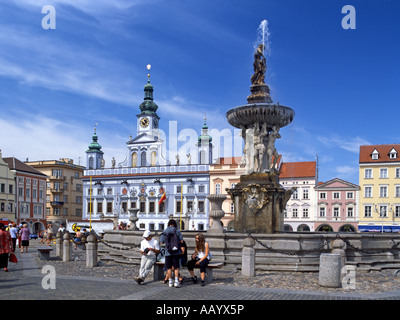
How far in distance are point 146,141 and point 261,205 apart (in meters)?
52.4

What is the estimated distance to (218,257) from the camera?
1279cm

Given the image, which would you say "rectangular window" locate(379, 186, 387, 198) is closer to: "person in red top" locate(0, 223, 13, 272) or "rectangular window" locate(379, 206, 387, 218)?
"rectangular window" locate(379, 206, 387, 218)

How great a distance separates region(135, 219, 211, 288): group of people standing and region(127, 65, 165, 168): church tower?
183ft

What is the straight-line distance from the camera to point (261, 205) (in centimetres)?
1569

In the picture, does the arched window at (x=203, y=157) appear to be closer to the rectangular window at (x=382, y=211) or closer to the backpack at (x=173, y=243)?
the rectangular window at (x=382, y=211)

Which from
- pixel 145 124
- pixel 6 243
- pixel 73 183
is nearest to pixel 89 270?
pixel 6 243

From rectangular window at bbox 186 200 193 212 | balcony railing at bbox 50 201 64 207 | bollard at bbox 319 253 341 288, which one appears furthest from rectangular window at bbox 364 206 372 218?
bollard at bbox 319 253 341 288

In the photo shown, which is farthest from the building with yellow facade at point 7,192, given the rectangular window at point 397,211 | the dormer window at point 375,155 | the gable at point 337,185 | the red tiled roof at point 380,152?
the rectangular window at point 397,211

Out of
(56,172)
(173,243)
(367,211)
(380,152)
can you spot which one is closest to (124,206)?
(56,172)

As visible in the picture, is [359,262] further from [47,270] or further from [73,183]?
[73,183]

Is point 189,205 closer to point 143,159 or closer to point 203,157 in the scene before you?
point 203,157

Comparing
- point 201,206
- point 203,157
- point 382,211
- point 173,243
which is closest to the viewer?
point 173,243

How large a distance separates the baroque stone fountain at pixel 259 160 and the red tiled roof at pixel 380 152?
134ft

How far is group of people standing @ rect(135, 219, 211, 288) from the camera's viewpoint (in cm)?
959
